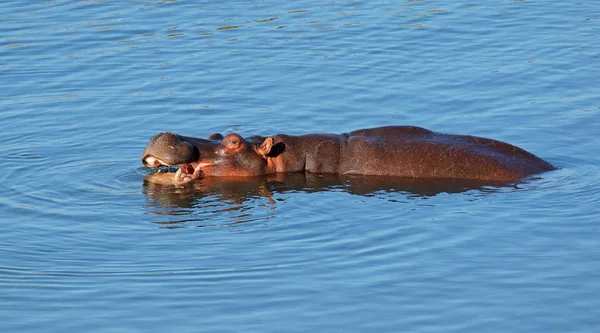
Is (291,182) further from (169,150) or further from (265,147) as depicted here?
(169,150)

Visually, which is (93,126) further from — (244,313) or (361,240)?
(244,313)

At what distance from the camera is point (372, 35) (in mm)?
22750

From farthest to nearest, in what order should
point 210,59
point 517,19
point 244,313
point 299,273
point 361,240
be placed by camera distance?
point 517,19 → point 210,59 → point 361,240 → point 299,273 → point 244,313

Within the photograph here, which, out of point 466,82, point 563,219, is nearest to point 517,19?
point 466,82

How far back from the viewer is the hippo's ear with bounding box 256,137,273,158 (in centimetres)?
1588

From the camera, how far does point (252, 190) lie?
51.0ft

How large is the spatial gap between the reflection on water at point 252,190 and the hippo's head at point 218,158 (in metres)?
0.11

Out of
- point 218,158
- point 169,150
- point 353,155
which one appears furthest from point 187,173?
point 353,155

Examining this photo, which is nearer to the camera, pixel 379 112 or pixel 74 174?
pixel 74 174

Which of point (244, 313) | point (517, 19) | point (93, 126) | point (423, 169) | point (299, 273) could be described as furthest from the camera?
point (517, 19)

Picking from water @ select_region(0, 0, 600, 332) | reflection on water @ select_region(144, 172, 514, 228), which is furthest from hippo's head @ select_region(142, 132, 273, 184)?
water @ select_region(0, 0, 600, 332)

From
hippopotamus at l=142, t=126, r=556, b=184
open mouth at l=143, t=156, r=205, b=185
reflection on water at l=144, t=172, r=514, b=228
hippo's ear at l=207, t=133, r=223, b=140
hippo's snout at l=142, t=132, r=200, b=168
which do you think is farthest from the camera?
hippo's ear at l=207, t=133, r=223, b=140

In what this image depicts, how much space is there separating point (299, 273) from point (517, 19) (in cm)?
1321

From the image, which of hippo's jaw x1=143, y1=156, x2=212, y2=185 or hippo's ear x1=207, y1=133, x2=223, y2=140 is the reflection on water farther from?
hippo's ear x1=207, y1=133, x2=223, y2=140
